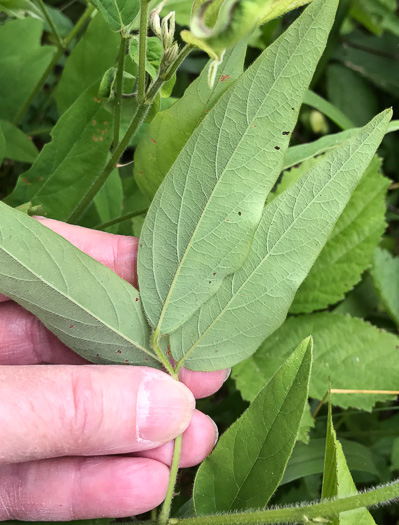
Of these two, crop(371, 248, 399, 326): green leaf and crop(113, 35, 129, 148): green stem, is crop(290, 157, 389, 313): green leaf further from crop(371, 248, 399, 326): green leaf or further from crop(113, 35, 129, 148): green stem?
crop(113, 35, 129, 148): green stem

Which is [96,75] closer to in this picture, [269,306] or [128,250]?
[128,250]

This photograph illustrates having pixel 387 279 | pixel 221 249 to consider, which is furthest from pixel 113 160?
pixel 387 279

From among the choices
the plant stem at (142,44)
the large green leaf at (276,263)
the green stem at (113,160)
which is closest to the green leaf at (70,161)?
the green stem at (113,160)

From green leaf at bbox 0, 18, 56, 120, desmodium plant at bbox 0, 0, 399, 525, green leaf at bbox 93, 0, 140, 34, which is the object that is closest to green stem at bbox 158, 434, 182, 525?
desmodium plant at bbox 0, 0, 399, 525

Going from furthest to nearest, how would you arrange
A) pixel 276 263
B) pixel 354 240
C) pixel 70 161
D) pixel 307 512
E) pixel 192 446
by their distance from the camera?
pixel 354 240
pixel 70 161
pixel 192 446
pixel 276 263
pixel 307 512

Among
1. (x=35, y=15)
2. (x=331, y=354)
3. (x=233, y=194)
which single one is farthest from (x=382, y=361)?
(x=35, y=15)

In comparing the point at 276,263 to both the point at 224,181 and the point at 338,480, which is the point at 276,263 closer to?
the point at 224,181

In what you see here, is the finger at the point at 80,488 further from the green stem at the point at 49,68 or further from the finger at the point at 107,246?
the green stem at the point at 49,68
